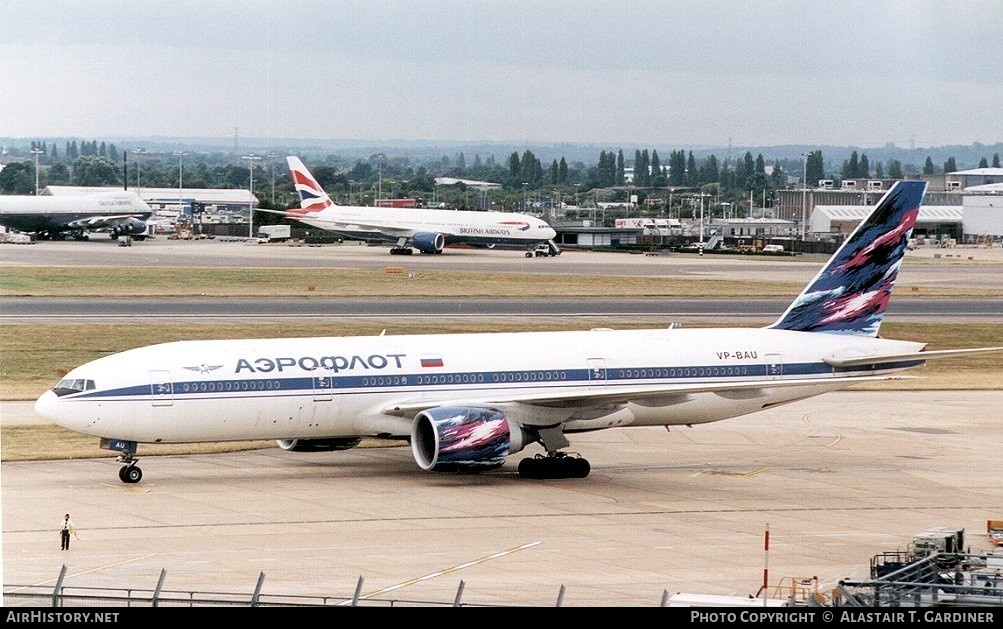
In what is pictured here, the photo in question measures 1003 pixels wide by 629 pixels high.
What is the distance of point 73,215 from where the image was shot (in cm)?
18712

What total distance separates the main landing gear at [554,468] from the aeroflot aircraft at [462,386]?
0.15 ft

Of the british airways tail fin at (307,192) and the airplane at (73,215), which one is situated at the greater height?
the british airways tail fin at (307,192)

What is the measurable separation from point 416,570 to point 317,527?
5863 millimetres

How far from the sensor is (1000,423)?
6159 centimetres

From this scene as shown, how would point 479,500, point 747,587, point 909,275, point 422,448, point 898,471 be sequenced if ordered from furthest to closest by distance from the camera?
point 909,275
point 898,471
point 422,448
point 479,500
point 747,587

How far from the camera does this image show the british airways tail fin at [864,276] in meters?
56.5

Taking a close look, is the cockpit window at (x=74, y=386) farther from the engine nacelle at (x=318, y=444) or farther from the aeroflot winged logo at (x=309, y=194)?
the aeroflot winged logo at (x=309, y=194)

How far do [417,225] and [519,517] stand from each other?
422 ft

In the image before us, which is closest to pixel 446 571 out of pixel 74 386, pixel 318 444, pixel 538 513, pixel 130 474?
pixel 538 513

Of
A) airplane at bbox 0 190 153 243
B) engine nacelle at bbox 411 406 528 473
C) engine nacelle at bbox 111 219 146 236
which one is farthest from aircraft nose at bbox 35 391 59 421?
engine nacelle at bbox 111 219 146 236

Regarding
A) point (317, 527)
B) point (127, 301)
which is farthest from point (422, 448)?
point (127, 301)

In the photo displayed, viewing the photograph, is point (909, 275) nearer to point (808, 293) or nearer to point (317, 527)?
point (808, 293)

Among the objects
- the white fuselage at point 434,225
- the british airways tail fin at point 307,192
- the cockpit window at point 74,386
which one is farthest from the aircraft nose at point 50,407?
the british airways tail fin at point 307,192

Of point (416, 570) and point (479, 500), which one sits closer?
point (416, 570)
